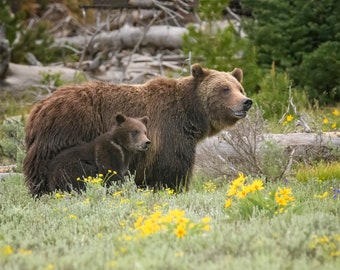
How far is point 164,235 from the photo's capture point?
5469 mm

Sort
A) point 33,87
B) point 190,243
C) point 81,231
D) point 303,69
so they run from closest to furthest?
point 190,243 < point 81,231 < point 303,69 < point 33,87

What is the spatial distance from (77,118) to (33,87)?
8991 mm

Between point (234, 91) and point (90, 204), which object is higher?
point (234, 91)

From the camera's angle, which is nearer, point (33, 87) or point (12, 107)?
point (12, 107)

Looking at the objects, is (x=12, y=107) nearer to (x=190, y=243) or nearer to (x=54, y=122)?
(x=54, y=122)

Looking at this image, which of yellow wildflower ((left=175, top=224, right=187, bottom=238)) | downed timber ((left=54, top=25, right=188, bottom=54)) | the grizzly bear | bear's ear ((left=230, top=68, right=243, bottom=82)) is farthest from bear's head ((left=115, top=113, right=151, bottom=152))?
downed timber ((left=54, top=25, right=188, bottom=54))

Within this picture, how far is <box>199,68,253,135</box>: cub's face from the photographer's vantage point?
929cm

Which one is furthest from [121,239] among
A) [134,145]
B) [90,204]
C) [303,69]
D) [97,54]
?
[97,54]

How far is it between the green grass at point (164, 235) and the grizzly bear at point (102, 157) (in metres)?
0.85

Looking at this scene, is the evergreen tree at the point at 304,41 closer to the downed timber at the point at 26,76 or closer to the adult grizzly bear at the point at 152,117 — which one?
the downed timber at the point at 26,76

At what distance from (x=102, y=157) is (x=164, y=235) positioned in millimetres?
3311

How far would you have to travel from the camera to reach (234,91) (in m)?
9.38

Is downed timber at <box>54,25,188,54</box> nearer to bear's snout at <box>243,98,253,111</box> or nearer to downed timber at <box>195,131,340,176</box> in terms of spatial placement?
downed timber at <box>195,131,340,176</box>

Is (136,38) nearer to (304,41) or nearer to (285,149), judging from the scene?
(304,41)
